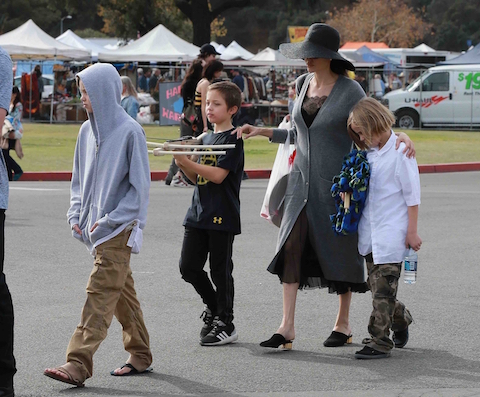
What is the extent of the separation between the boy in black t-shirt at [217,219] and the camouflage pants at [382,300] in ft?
2.80

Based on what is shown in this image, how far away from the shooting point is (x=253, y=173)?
16391mm

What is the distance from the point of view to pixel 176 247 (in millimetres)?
9086

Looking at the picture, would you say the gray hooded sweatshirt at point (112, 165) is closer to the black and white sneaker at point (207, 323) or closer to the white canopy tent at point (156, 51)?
the black and white sneaker at point (207, 323)

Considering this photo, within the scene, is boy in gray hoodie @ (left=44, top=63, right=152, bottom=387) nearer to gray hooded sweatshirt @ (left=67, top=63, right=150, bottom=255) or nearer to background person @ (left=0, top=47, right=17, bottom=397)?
gray hooded sweatshirt @ (left=67, top=63, right=150, bottom=255)

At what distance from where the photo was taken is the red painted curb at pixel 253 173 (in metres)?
15.7

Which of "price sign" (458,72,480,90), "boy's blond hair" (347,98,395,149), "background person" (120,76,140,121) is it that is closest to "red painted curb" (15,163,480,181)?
"background person" (120,76,140,121)

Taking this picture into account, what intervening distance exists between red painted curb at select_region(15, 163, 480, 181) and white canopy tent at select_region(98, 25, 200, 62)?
49.2 ft

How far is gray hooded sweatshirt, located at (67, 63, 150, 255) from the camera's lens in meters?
4.62

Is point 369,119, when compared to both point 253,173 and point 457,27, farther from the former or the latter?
point 457,27

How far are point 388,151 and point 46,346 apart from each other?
90.3 inches

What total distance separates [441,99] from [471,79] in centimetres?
109

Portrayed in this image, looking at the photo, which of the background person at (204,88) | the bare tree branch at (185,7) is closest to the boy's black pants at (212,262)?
the background person at (204,88)

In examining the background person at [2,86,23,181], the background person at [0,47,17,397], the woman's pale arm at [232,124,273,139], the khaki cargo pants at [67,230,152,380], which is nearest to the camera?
the background person at [0,47,17,397]

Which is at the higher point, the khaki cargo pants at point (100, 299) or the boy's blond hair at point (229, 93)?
the boy's blond hair at point (229, 93)
